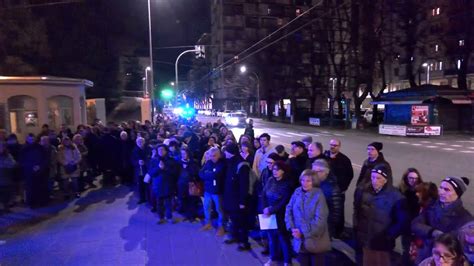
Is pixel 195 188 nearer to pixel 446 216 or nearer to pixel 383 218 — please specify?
pixel 383 218

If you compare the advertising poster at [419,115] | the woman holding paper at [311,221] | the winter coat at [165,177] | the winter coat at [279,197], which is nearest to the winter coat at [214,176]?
the winter coat at [165,177]

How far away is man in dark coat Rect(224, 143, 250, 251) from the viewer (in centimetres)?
649

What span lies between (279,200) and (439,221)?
2.04m

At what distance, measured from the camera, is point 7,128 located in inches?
708

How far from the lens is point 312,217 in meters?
4.61

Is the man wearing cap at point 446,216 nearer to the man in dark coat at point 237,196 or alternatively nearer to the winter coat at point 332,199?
the winter coat at point 332,199

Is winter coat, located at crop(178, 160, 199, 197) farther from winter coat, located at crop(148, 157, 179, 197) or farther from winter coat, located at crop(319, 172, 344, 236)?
winter coat, located at crop(319, 172, 344, 236)

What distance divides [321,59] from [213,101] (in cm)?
5384

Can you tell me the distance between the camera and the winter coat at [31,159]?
30.7ft

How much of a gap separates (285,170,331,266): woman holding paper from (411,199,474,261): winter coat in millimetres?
1000

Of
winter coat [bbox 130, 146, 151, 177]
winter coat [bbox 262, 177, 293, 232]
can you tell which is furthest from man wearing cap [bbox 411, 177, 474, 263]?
winter coat [bbox 130, 146, 151, 177]

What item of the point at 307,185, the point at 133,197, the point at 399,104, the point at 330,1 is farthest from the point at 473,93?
the point at 307,185

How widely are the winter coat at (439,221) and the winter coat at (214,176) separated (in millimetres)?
3676

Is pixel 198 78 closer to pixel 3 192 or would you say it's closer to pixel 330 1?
pixel 330 1
